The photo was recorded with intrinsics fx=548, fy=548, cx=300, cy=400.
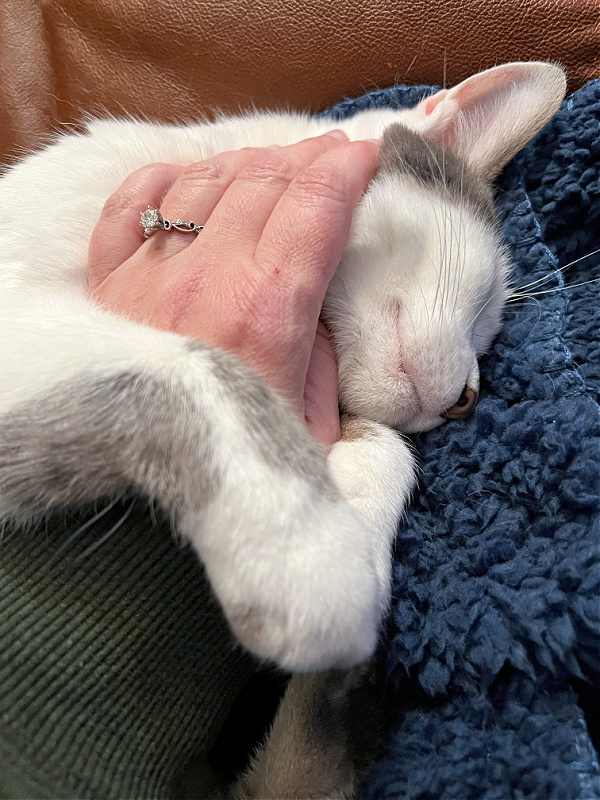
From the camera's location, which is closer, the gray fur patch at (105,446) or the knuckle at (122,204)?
the gray fur patch at (105,446)

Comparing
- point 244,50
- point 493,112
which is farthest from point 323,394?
point 244,50

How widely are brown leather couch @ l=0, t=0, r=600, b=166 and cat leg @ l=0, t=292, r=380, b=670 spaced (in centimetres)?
104

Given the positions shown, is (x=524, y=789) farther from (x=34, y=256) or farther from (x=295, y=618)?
(x=34, y=256)

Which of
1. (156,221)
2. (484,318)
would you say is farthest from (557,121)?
(156,221)

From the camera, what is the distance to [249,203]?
0.83 m

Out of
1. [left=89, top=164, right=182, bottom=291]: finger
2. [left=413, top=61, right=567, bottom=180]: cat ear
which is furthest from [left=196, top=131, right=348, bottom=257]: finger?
[left=413, top=61, right=567, bottom=180]: cat ear

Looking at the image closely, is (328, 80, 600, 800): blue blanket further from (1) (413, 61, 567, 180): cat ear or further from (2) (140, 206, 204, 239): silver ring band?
(2) (140, 206, 204, 239): silver ring band

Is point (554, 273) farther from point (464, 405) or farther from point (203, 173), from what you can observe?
point (203, 173)

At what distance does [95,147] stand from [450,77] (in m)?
0.84

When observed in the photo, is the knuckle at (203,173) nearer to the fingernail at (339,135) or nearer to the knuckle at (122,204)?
the knuckle at (122,204)

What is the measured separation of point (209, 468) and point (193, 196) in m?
0.52

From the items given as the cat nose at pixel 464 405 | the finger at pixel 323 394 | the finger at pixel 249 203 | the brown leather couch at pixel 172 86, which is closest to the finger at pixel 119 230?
the finger at pixel 249 203

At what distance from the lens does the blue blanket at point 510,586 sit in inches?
24.2

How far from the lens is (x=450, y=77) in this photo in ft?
4.29
